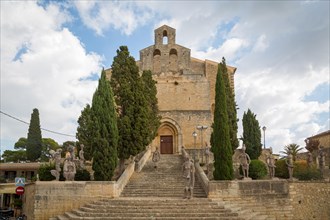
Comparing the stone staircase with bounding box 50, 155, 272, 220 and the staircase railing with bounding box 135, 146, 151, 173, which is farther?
the staircase railing with bounding box 135, 146, 151, 173

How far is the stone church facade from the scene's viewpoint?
34.4 m

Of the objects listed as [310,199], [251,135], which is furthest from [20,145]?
[310,199]

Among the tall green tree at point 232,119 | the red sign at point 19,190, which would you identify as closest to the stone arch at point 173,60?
the tall green tree at point 232,119

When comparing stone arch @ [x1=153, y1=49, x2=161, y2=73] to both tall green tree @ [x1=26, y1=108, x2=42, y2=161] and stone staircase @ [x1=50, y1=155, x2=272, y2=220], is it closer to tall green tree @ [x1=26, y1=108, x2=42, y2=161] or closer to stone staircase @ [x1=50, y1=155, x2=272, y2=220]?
tall green tree @ [x1=26, y1=108, x2=42, y2=161]

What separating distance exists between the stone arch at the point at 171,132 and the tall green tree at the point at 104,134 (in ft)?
48.9

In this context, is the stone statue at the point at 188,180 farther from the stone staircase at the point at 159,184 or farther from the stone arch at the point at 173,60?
the stone arch at the point at 173,60

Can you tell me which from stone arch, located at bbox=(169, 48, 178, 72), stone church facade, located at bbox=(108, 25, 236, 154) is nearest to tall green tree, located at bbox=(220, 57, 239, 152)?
stone church facade, located at bbox=(108, 25, 236, 154)

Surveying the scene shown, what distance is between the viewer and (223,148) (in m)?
19.0

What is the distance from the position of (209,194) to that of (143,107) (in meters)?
8.16

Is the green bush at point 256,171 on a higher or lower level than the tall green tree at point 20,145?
lower

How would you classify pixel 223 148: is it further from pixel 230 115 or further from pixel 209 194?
pixel 230 115

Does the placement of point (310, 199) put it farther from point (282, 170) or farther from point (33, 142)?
point (33, 142)

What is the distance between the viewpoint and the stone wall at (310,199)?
724 inches

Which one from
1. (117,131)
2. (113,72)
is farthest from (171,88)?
(117,131)
